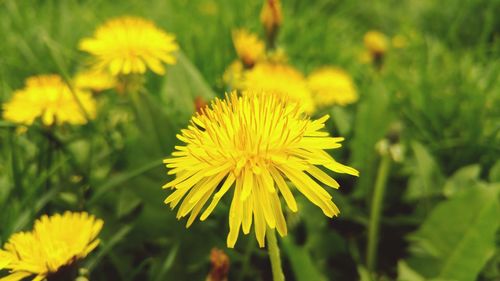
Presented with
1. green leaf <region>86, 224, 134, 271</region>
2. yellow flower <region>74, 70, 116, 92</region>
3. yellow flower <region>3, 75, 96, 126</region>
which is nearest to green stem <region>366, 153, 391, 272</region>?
green leaf <region>86, 224, 134, 271</region>

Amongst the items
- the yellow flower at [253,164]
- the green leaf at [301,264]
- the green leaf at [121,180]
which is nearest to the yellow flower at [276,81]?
the green leaf at [121,180]

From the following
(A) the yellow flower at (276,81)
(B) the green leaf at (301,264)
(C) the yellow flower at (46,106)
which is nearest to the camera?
(B) the green leaf at (301,264)

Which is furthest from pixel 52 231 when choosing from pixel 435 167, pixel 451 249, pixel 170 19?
pixel 170 19

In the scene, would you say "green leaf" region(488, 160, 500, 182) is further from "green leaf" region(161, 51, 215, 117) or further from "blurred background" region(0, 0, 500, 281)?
"green leaf" region(161, 51, 215, 117)

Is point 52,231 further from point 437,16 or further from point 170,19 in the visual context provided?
point 437,16

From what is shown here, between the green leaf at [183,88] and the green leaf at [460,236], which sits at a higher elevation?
the green leaf at [183,88]

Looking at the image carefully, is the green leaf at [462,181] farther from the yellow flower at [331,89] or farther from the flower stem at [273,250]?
the flower stem at [273,250]

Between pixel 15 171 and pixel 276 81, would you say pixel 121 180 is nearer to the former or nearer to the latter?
pixel 15 171
